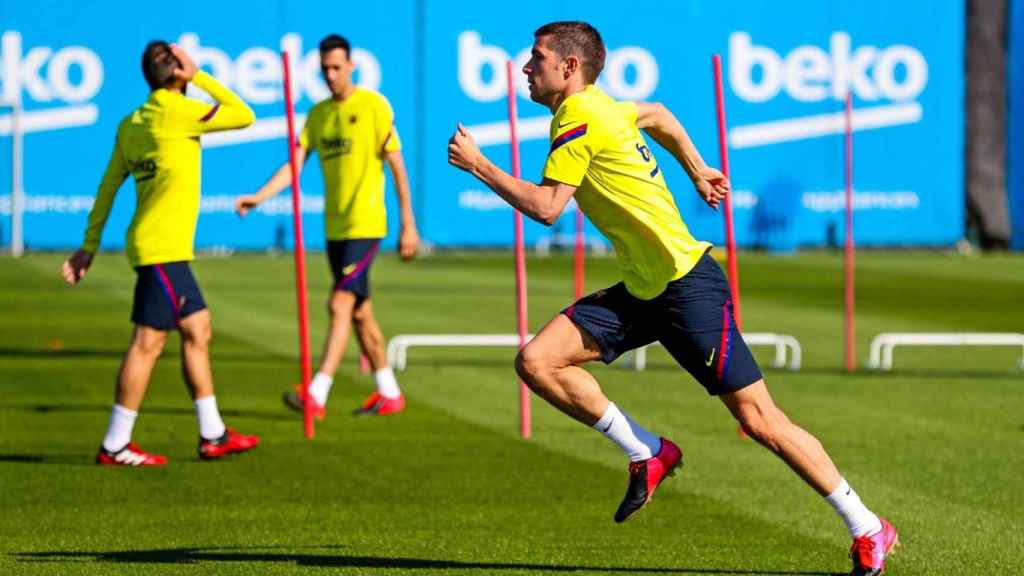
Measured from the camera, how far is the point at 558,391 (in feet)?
24.5

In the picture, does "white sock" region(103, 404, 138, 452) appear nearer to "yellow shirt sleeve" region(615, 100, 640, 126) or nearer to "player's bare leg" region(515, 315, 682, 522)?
"player's bare leg" region(515, 315, 682, 522)

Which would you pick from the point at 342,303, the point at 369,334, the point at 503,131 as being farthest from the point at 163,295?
the point at 503,131

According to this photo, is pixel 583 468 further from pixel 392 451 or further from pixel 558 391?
pixel 558 391

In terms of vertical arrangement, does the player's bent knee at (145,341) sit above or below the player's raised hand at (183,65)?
below

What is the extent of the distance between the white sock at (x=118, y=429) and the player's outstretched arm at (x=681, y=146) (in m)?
3.77

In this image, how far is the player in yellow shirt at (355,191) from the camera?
12898 mm

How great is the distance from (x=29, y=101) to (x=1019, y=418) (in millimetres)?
25353

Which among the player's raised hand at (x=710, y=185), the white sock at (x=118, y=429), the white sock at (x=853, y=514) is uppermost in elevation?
the player's raised hand at (x=710, y=185)

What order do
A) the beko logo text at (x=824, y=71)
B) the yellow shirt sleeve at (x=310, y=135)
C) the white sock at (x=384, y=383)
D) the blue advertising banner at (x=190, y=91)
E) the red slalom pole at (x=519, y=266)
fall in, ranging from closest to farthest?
the red slalom pole at (x=519, y=266) → the white sock at (x=384, y=383) → the yellow shirt sleeve at (x=310, y=135) → the blue advertising banner at (x=190, y=91) → the beko logo text at (x=824, y=71)

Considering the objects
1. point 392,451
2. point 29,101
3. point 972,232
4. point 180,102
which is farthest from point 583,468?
point 972,232

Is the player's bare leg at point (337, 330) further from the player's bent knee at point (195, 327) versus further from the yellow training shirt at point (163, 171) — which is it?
the yellow training shirt at point (163, 171)

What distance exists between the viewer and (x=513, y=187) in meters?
6.95

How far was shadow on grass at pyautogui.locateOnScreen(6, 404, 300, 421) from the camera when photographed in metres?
12.7

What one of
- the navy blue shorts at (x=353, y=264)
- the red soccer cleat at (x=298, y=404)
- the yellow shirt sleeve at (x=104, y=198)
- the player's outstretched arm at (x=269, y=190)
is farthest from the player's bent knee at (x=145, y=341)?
the navy blue shorts at (x=353, y=264)
